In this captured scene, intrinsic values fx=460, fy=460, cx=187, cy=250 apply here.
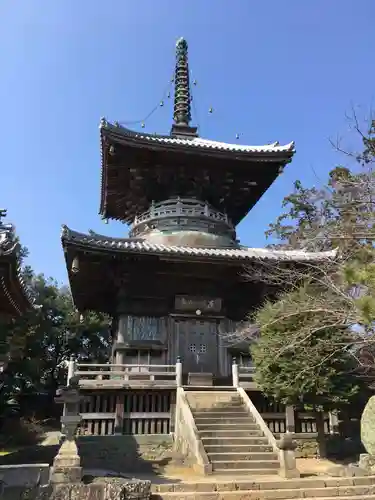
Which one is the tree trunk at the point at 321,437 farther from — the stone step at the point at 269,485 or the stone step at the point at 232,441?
the stone step at the point at 269,485

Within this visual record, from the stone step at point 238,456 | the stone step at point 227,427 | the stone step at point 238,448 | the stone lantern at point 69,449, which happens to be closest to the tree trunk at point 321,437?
the stone step at point 227,427

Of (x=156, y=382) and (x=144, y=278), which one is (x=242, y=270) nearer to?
(x=144, y=278)

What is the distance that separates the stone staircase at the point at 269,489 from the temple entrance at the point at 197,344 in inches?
253

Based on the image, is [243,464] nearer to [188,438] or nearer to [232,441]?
[232,441]

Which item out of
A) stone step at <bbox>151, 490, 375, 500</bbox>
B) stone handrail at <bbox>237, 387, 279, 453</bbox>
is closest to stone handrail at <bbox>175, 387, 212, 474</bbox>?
stone step at <bbox>151, 490, 375, 500</bbox>

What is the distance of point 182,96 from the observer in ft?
79.2

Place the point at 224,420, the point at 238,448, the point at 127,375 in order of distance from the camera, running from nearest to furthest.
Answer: the point at 238,448 → the point at 224,420 → the point at 127,375

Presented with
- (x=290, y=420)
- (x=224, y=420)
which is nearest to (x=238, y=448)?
(x=224, y=420)

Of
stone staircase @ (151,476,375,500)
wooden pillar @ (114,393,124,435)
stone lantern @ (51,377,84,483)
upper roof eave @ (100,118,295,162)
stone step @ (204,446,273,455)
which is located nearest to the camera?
stone staircase @ (151,476,375,500)

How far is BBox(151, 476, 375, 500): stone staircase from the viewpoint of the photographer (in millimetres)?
9062

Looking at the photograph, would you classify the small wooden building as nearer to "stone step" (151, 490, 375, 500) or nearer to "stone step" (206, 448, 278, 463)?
"stone step" (206, 448, 278, 463)

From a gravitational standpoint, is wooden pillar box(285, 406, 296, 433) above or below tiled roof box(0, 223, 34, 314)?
below

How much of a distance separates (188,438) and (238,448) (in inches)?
55.6

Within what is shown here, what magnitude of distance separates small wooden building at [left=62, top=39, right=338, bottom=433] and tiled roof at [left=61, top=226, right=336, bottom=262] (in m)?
0.04
